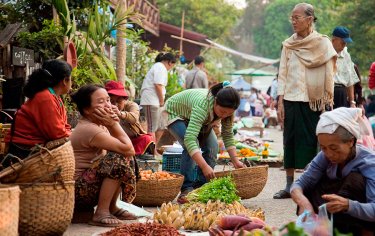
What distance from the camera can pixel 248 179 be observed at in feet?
30.0

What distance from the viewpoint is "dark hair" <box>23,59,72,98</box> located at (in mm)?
7332

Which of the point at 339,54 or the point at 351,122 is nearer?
the point at 351,122

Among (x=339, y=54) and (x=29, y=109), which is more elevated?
(x=339, y=54)

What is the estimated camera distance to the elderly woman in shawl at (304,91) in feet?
32.8

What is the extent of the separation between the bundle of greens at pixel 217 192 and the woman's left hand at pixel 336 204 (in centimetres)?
261

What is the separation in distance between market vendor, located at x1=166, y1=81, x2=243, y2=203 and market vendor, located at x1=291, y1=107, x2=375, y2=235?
2825 mm

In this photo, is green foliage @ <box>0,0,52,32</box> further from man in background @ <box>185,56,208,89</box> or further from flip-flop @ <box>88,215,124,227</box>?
man in background @ <box>185,56,208,89</box>

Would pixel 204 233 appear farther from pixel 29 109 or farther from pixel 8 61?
pixel 8 61

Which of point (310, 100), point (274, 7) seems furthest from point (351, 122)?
point (274, 7)

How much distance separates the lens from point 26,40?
11750mm

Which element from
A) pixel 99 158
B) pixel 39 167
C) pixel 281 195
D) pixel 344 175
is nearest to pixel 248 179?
pixel 281 195

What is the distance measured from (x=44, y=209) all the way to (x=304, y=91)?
4298 millimetres

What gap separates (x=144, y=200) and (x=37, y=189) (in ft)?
7.94

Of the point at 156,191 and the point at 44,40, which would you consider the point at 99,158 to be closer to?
the point at 156,191
